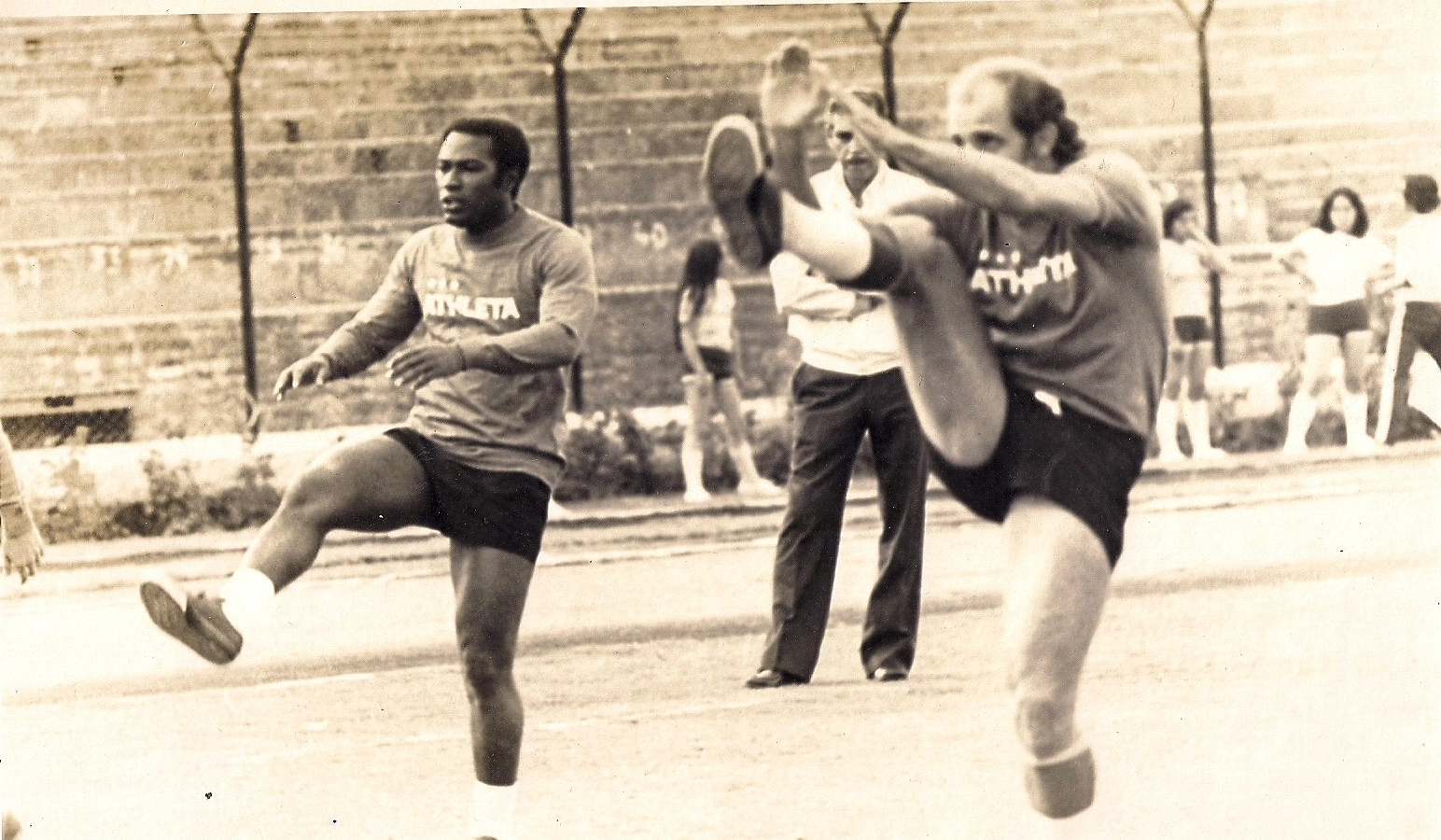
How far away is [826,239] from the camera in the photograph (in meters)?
4.18

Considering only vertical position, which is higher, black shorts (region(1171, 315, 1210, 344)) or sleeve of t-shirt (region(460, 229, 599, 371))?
sleeve of t-shirt (region(460, 229, 599, 371))

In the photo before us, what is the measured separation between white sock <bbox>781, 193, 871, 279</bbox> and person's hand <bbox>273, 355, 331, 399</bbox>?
1.26 metres

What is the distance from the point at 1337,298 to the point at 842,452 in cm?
155

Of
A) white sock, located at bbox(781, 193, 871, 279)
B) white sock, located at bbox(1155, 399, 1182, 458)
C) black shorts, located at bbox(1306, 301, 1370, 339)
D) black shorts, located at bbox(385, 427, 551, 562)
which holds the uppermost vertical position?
white sock, located at bbox(781, 193, 871, 279)

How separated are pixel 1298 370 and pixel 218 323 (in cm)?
303

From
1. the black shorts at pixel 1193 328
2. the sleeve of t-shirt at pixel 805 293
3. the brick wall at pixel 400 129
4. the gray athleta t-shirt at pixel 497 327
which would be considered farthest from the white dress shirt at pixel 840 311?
the gray athleta t-shirt at pixel 497 327

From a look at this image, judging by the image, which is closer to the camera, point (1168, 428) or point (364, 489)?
point (364, 489)

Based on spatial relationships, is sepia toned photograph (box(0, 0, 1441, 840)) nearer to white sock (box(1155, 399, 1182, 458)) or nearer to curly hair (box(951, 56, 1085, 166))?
white sock (box(1155, 399, 1182, 458))

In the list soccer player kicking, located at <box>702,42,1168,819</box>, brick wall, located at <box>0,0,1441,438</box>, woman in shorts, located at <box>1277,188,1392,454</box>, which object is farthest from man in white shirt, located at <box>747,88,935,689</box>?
soccer player kicking, located at <box>702,42,1168,819</box>

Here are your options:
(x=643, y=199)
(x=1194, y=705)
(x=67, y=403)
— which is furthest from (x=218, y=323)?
(x=1194, y=705)

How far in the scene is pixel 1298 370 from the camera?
6812mm

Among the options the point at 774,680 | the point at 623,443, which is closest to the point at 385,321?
the point at 774,680

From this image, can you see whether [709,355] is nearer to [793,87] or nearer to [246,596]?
[246,596]

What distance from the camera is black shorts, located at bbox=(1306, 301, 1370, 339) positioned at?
6746mm
